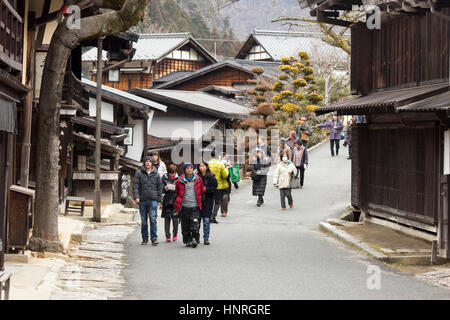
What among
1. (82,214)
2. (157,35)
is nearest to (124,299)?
(82,214)

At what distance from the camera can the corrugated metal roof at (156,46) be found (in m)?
55.3

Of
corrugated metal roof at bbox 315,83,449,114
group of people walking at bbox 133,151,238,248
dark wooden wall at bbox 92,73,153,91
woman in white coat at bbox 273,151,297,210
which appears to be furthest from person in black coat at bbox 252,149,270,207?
dark wooden wall at bbox 92,73,153,91

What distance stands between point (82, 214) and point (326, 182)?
10.9m

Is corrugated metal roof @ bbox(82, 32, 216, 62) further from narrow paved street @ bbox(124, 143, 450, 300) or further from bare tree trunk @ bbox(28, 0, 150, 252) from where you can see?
bare tree trunk @ bbox(28, 0, 150, 252)

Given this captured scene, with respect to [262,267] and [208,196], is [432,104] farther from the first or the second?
[208,196]

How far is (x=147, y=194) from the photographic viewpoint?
14812 mm

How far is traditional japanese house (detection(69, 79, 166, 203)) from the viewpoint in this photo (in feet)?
86.5

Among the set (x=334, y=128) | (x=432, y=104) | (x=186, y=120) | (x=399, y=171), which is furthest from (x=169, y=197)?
(x=186, y=120)

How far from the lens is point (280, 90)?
133ft

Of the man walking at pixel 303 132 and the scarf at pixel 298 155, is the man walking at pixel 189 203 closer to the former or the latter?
the scarf at pixel 298 155

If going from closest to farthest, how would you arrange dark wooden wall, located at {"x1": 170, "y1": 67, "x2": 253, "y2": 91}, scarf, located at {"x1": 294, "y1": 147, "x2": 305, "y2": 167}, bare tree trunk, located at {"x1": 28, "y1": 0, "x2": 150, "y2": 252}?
bare tree trunk, located at {"x1": 28, "y1": 0, "x2": 150, "y2": 252} → scarf, located at {"x1": 294, "y1": 147, "x2": 305, "y2": 167} → dark wooden wall, located at {"x1": 170, "y1": 67, "x2": 253, "y2": 91}

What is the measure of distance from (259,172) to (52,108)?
10414mm

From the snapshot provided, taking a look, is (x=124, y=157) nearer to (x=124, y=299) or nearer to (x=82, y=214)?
(x=82, y=214)

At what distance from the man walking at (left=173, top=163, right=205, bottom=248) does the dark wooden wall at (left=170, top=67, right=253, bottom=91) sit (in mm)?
36994
